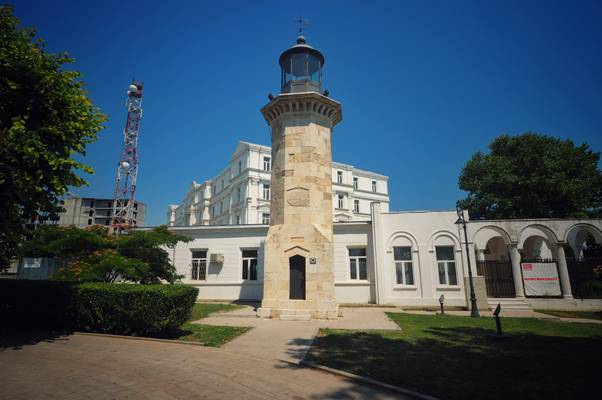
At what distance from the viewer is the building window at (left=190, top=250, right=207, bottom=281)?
71.8 ft

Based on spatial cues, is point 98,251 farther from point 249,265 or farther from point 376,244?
point 376,244

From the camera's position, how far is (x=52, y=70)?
823 cm

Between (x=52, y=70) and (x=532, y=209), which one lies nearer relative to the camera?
(x=52, y=70)

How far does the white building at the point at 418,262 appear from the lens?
18922 millimetres

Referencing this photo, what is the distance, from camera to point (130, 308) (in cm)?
898

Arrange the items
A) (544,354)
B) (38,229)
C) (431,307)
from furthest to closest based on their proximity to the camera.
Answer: (431,307), (38,229), (544,354)

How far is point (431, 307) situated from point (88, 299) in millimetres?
18154

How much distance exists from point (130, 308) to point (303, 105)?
12.0 metres

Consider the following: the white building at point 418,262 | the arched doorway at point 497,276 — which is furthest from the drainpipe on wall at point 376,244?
the arched doorway at point 497,276

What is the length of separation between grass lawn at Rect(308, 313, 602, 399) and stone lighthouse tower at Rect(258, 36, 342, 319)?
3544 mm

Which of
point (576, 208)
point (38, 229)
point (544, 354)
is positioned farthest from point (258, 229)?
point (576, 208)

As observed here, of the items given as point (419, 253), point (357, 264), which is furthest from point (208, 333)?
point (419, 253)

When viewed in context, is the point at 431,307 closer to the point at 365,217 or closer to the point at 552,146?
the point at 552,146

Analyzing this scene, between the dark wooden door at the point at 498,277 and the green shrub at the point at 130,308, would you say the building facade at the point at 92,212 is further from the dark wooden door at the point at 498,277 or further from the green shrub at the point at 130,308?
the dark wooden door at the point at 498,277
